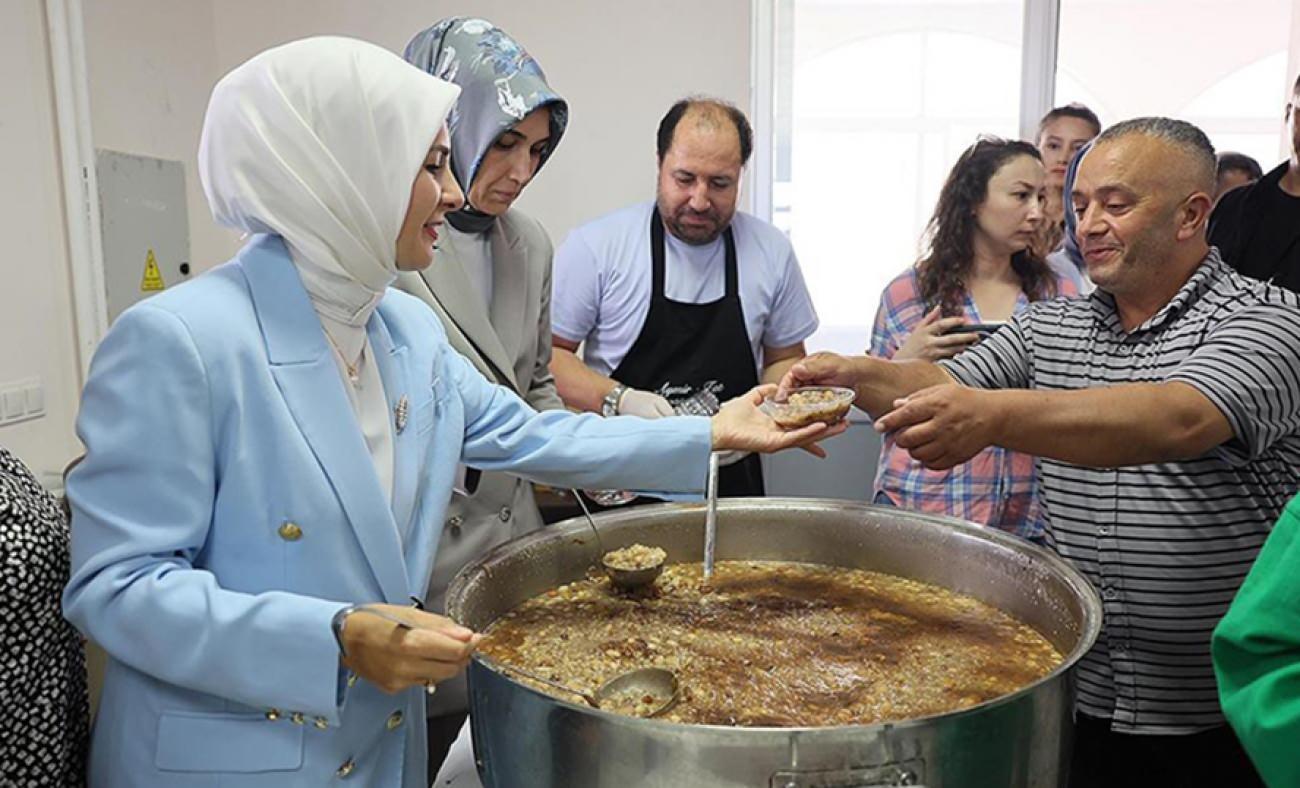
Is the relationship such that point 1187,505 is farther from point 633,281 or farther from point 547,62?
point 547,62

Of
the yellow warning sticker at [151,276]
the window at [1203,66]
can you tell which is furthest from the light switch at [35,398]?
the window at [1203,66]

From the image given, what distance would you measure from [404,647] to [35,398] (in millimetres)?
1977

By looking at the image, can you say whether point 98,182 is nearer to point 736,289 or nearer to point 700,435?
point 736,289

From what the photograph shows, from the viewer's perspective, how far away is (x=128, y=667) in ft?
3.36

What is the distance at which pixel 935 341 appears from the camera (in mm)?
2125

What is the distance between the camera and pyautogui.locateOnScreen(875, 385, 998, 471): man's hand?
57.2 inches

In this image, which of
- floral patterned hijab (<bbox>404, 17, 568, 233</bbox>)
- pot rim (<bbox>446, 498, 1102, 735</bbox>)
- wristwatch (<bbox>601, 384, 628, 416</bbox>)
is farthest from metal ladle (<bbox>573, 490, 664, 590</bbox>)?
wristwatch (<bbox>601, 384, 628, 416</bbox>)

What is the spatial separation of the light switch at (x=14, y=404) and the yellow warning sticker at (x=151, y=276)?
553 mm

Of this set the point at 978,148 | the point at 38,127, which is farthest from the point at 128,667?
the point at 978,148

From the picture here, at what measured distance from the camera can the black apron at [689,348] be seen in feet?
8.23

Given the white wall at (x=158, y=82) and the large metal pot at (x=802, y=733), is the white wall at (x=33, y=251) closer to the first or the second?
the white wall at (x=158, y=82)

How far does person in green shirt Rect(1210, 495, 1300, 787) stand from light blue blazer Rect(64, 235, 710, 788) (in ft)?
2.70

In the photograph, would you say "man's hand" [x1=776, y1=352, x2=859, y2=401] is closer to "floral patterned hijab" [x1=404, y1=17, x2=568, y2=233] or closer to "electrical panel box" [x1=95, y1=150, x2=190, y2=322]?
"floral patterned hijab" [x1=404, y1=17, x2=568, y2=233]

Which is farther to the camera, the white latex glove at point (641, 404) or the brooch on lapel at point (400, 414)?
the white latex glove at point (641, 404)
